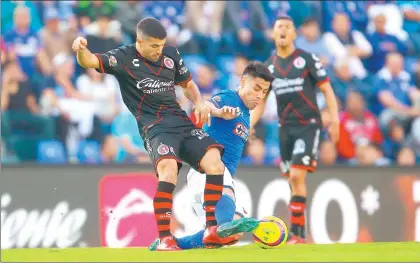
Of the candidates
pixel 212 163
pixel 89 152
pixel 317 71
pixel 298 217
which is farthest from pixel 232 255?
pixel 89 152

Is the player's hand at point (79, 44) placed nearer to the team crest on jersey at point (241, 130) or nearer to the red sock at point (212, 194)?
the red sock at point (212, 194)

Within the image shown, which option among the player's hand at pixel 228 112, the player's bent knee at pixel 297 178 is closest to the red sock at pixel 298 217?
the player's bent knee at pixel 297 178

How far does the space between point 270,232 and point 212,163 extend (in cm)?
74

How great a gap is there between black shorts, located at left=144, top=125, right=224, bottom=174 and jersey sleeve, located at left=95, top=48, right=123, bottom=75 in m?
0.67

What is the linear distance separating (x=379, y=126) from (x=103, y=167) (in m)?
4.09

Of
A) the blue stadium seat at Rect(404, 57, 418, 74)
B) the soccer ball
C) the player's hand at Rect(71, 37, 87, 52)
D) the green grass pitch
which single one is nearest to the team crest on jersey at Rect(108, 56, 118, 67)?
the player's hand at Rect(71, 37, 87, 52)

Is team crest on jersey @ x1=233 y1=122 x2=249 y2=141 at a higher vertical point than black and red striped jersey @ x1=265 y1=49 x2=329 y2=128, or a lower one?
lower

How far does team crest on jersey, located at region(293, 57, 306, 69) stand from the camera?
10442 millimetres

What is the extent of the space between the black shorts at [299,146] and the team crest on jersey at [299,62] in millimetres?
698

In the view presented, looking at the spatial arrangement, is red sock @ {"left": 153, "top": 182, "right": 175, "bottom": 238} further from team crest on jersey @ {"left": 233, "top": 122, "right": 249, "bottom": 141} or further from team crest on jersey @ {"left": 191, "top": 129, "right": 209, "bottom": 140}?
team crest on jersey @ {"left": 233, "top": 122, "right": 249, "bottom": 141}

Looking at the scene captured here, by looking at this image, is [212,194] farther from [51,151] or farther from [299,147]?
[51,151]

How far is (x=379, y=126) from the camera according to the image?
12781 millimetres

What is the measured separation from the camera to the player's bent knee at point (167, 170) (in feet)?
24.1

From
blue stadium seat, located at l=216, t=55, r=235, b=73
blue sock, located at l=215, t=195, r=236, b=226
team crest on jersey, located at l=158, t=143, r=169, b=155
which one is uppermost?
blue stadium seat, located at l=216, t=55, r=235, b=73
